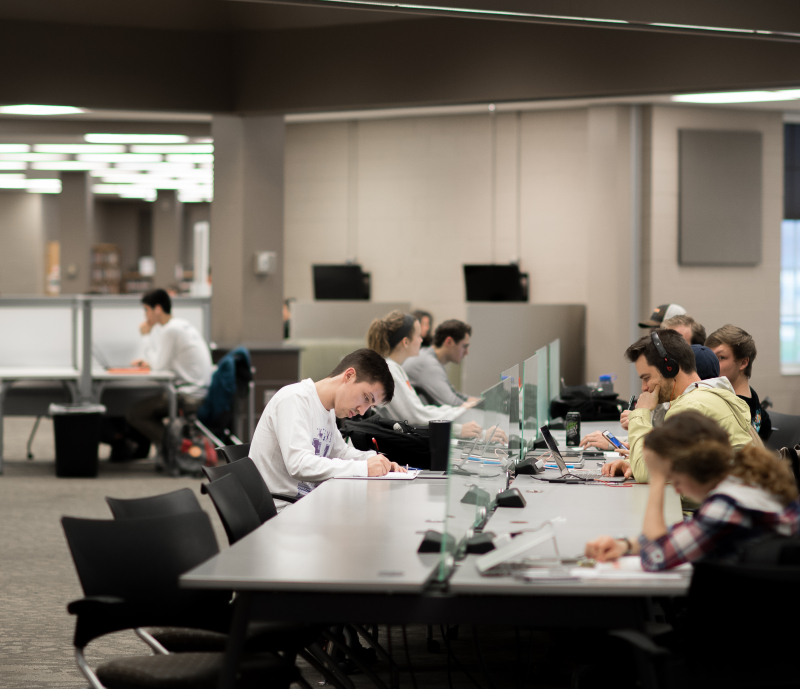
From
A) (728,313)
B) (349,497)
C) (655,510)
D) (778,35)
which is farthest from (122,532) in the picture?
(728,313)

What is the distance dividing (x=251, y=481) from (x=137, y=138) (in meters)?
9.49

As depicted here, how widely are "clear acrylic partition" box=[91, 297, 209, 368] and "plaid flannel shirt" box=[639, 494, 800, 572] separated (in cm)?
743

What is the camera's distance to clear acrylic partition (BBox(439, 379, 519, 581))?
7.22ft

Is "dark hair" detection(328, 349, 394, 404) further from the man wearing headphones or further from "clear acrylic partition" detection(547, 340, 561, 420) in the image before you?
"clear acrylic partition" detection(547, 340, 561, 420)

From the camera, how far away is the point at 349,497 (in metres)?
3.12

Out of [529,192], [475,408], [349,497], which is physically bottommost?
Result: [349,497]

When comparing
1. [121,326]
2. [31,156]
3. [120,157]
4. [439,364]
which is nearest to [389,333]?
[439,364]

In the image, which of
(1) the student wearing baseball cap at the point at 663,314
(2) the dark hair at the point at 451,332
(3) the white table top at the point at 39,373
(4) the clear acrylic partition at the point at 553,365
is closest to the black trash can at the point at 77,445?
(3) the white table top at the point at 39,373

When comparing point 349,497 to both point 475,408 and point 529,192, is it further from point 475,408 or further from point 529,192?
point 529,192

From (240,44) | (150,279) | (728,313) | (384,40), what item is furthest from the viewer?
→ (150,279)

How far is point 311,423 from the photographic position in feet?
11.6

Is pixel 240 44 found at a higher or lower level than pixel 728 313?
higher

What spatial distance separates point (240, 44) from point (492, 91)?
110 inches

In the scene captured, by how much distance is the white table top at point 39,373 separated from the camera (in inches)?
318
